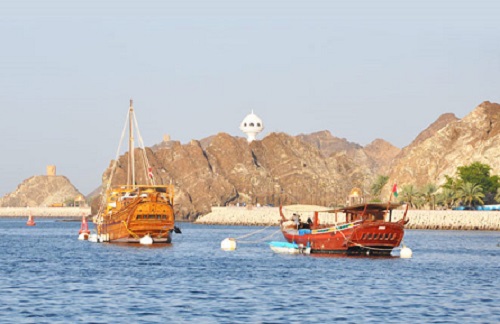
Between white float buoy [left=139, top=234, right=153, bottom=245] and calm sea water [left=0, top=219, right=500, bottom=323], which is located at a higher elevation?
white float buoy [left=139, top=234, right=153, bottom=245]

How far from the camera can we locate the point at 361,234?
85688mm

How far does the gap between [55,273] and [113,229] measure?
153 ft

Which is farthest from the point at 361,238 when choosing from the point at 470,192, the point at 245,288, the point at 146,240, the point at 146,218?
the point at 470,192

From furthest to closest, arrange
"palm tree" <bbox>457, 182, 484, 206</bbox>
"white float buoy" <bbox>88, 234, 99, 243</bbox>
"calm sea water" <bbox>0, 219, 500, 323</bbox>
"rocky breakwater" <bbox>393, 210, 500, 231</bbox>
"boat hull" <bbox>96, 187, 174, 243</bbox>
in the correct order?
1. "palm tree" <bbox>457, 182, 484, 206</bbox>
2. "rocky breakwater" <bbox>393, 210, 500, 231</bbox>
3. "white float buoy" <bbox>88, 234, 99, 243</bbox>
4. "boat hull" <bbox>96, 187, 174, 243</bbox>
5. "calm sea water" <bbox>0, 219, 500, 323</bbox>

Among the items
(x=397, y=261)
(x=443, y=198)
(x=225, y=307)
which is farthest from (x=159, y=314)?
(x=443, y=198)

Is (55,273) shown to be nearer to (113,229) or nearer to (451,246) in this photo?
(113,229)

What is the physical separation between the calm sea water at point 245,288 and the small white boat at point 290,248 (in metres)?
2.82

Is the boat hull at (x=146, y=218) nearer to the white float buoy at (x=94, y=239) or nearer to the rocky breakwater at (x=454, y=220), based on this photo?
the white float buoy at (x=94, y=239)

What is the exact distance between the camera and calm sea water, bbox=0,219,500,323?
44.5 m

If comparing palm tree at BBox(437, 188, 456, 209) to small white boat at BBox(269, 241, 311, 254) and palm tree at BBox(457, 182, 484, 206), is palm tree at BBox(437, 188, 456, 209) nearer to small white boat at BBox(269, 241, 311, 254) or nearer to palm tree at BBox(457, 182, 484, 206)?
palm tree at BBox(457, 182, 484, 206)

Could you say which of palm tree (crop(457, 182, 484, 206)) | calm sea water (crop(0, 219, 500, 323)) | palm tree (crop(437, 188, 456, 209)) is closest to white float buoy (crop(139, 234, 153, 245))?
calm sea water (crop(0, 219, 500, 323))

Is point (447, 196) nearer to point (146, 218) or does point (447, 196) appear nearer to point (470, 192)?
point (470, 192)

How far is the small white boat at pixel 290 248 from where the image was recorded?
9175 centimetres

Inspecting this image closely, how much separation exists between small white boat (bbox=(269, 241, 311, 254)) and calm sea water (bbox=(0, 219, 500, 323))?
2821mm
